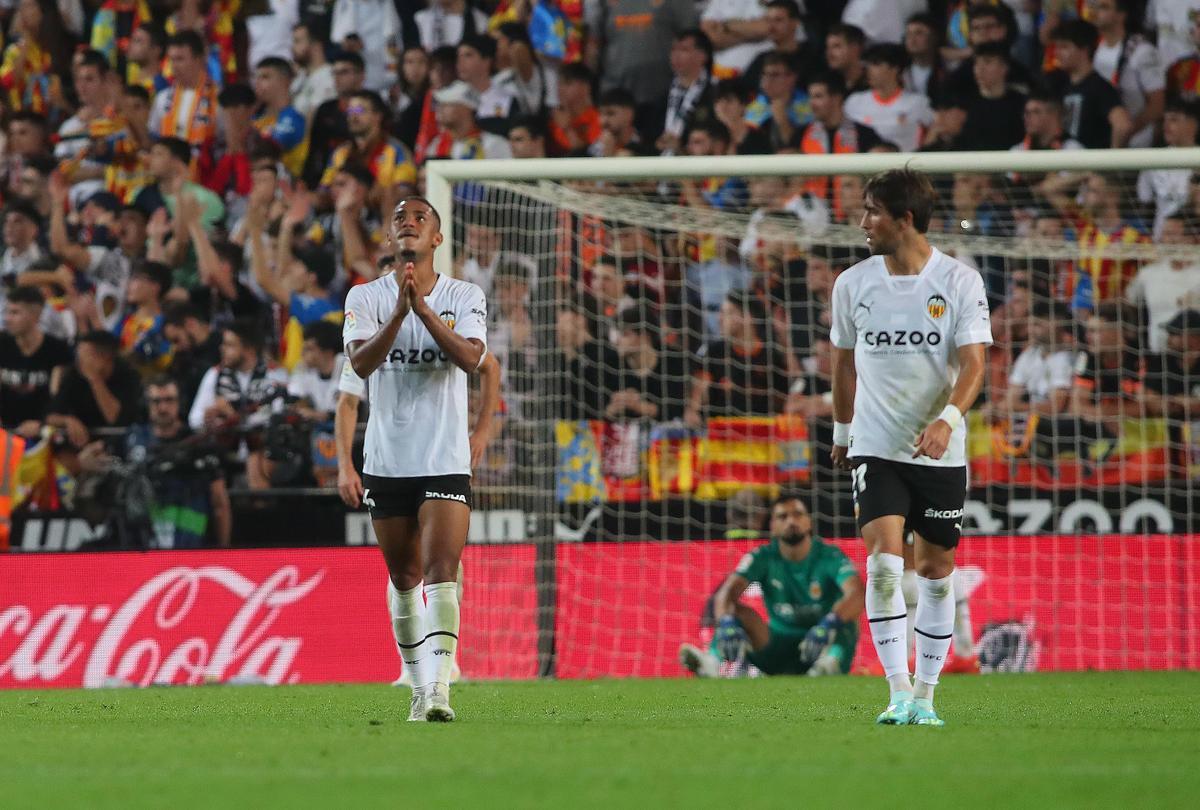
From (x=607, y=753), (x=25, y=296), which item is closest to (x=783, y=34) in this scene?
(x=25, y=296)

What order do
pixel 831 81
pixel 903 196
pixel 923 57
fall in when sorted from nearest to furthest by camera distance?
pixel 903 196 < pixel 831 81 < pixel 923 57

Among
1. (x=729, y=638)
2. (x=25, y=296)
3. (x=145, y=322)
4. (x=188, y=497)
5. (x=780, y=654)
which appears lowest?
(x=780, y=654)

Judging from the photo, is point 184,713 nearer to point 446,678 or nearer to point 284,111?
point 446,678

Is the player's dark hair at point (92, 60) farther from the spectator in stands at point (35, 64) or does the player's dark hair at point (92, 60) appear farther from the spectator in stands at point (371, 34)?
the spectator in stands at point (371, 34)

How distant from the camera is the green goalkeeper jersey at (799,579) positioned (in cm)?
1192

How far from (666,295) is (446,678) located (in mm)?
8054

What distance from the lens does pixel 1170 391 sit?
13133 mm

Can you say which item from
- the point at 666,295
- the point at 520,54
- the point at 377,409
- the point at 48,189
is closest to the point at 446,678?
the point at 377,409

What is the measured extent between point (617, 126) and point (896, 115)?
8.35ft

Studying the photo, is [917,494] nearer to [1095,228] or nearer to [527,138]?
[1095,228]

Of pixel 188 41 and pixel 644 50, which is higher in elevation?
pixel 188 41

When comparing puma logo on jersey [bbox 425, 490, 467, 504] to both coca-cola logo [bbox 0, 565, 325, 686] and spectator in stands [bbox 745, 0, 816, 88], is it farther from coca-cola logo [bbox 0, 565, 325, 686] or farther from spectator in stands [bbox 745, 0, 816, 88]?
spectator in stands [bbox 745, 0, 816, 88]

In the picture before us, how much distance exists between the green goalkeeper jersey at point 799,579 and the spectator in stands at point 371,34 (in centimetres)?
754

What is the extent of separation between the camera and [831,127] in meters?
15.4
